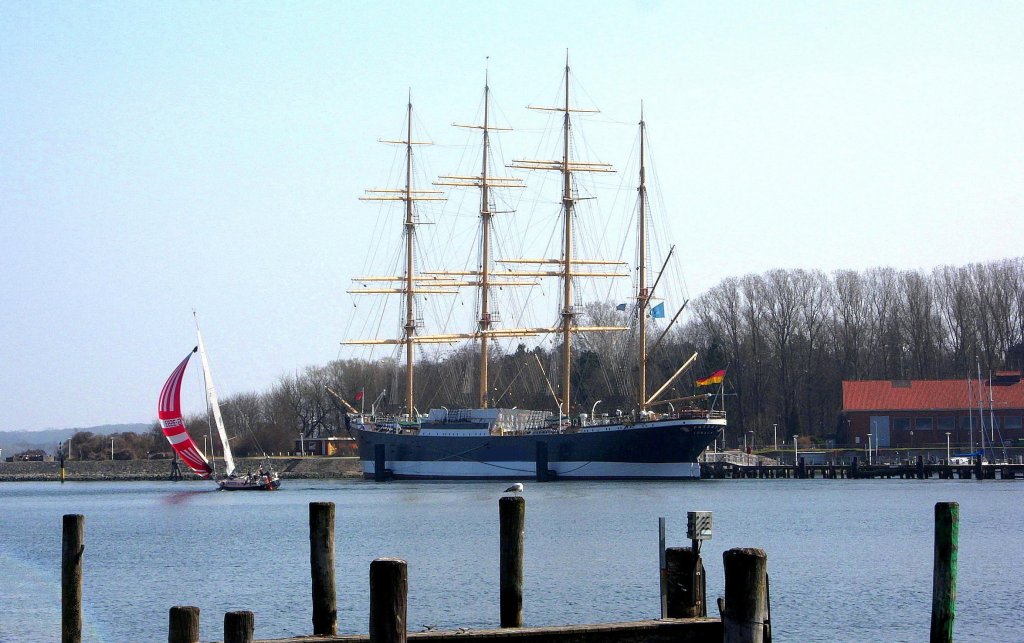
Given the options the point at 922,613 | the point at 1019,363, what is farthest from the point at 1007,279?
the point at 922,613

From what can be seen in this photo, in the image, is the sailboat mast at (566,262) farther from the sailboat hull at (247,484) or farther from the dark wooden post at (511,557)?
the dark wooden post at (511,557)

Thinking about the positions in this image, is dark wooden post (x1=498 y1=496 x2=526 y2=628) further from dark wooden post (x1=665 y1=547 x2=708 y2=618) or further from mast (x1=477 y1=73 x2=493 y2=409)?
mast (x1=477 y1=73 x2=493 y2=409)

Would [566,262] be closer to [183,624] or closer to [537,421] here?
[537,421]


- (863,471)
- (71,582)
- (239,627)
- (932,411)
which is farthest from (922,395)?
(239,627)

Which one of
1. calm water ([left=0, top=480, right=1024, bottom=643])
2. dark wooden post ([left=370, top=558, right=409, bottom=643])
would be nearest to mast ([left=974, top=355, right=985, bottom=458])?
calm water ([left=0, top=480, right=1024, bottom=643])

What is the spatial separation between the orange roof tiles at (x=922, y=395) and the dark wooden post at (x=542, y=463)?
2436 centimetres

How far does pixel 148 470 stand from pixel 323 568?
308 ft

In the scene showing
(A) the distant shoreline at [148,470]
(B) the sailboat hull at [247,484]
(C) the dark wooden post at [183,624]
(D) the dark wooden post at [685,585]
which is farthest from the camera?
(A) the distant shoreline at [148,470]

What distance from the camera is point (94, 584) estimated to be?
32.0 metres

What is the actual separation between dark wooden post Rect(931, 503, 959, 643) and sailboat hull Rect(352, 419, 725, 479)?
64.4m

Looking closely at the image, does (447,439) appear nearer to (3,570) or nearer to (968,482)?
(968,482)

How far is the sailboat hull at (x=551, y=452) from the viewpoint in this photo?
82688 millimetres

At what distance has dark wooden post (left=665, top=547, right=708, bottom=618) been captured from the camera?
620 inches

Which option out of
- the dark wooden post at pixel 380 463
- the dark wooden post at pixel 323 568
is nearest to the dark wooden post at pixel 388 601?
the dark wooden post at pixel 323 568
